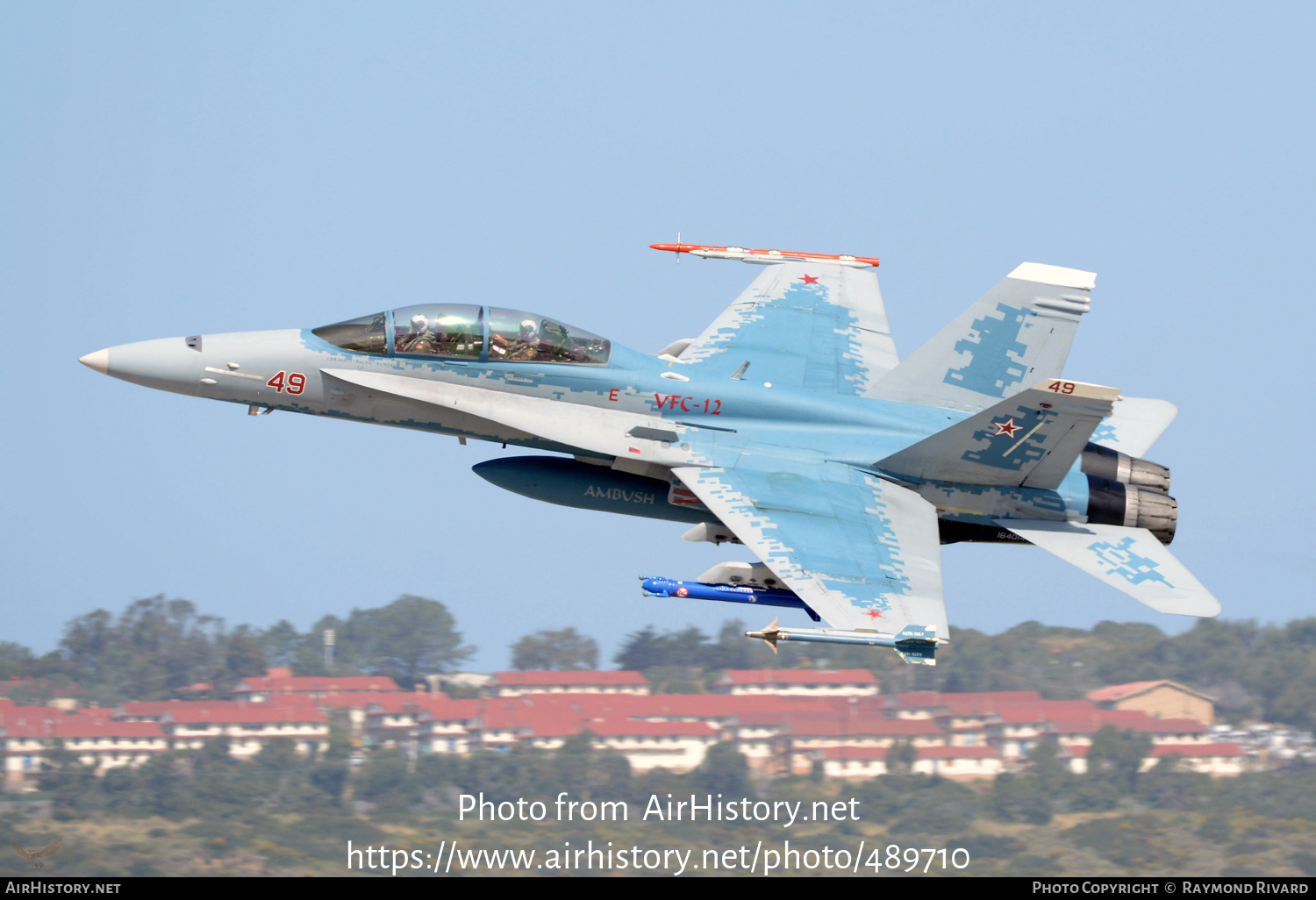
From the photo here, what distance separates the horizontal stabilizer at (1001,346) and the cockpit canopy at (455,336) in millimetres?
4856

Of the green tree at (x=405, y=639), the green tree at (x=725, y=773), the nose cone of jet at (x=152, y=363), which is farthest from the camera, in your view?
the green tree at (x=405, y=639)

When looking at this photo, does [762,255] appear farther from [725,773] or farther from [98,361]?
[725,773]

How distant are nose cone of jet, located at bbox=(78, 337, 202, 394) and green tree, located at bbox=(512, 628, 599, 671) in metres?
31.1

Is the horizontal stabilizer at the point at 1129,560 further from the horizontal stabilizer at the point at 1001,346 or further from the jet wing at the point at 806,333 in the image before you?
the jet wing at the point at 806,333

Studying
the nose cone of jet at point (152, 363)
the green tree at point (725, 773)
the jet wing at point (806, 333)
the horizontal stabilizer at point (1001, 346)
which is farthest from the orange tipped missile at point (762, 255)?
the green tree at point (725, 773)

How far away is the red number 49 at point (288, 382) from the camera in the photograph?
58.7 ft

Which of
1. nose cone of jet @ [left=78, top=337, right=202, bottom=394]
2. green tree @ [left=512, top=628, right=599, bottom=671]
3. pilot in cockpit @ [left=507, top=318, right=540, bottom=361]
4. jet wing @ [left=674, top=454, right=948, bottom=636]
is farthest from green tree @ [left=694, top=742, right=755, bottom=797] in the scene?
nose cone of jet @ [left=78, top=337, right=202, bottom=394]

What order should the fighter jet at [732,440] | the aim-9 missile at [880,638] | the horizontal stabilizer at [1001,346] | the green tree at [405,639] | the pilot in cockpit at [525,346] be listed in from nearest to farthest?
the aim-9 missile at [880,638]
the fighter jet at [732,440]
the pilot in cockpit at [525,346]
the horizontal stabilizer at [1001,346]
the green tree at [405,639]

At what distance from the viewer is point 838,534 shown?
17031mm

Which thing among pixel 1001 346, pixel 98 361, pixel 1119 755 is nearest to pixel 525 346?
pixel 98 361

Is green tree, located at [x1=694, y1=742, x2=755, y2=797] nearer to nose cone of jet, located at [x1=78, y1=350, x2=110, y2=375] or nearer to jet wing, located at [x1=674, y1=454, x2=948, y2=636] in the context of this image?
→ jet wing, located at [x1=674, y1=454, x2=948, y2=636]

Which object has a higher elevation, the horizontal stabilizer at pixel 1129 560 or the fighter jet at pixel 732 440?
the fighter jet at pixel 732 440

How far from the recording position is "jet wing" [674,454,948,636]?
1588cm
